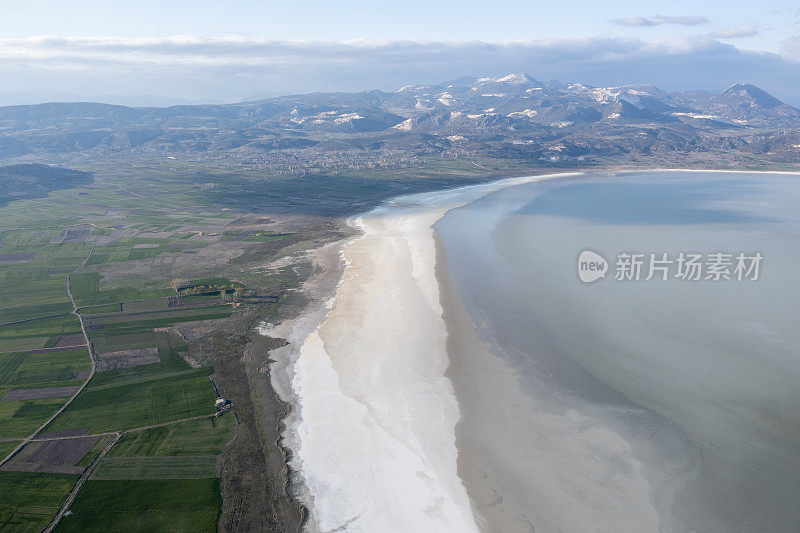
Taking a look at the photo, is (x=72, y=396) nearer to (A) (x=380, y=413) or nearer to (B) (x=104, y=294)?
(A) (x=380, y=413)

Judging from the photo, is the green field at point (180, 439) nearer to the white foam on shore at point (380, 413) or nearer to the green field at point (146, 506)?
the green field at point (146, 506)

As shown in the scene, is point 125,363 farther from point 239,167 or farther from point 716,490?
point 239,167

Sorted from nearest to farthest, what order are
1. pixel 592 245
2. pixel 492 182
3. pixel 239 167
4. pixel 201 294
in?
pixel 201 294 → pixel 592 245 → pixel 492 182 → pixel 239 167

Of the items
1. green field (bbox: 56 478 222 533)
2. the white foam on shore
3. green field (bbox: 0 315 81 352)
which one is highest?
green field (bbox: 0 315 81 352)

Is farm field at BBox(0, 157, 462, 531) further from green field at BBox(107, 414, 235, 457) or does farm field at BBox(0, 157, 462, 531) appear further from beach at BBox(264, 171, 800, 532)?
beach at BBox(264, 171, 800, 532)

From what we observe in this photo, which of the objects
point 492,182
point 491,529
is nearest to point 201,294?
point 491,529

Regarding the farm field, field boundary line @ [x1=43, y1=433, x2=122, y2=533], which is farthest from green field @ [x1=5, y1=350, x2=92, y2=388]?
field boundary line @ [x1=43, y1=433, x2=122, y2=533]

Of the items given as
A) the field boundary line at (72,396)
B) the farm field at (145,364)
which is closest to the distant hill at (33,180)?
the farm field at (145,364)
